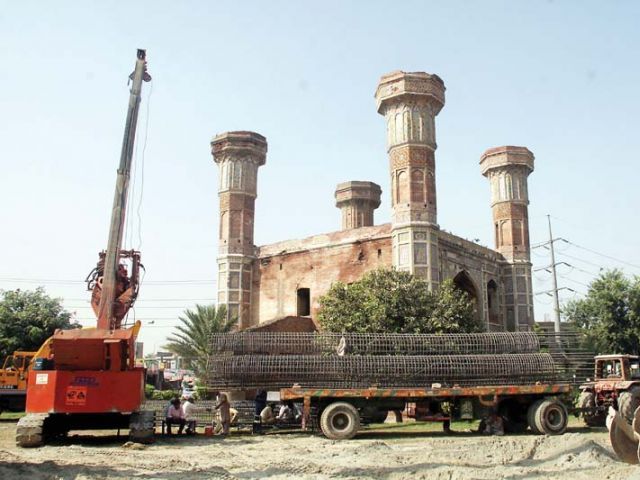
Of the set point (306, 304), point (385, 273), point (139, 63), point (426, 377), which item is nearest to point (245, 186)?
point (306, 304)

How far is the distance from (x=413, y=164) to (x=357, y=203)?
514 inches

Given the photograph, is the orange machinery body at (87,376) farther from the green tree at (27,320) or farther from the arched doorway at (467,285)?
the arched doorway at (467,285)

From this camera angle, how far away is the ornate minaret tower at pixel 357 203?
40.5 m

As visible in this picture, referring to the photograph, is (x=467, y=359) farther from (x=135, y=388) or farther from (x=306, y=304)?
(x=306, y=304)

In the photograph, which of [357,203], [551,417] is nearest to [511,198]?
[357,203]

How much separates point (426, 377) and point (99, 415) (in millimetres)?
7111

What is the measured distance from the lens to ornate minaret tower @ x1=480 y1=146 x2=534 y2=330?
34344 millimetres

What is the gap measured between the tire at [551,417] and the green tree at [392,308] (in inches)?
277

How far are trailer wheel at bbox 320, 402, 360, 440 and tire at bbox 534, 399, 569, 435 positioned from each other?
4076 millimetres

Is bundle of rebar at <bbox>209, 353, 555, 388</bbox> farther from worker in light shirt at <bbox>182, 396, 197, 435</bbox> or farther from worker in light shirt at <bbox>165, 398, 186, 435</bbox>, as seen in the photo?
worker in light shirt at <bbox>182, 396, 197, 435</bbox>

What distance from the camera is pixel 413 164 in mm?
27797

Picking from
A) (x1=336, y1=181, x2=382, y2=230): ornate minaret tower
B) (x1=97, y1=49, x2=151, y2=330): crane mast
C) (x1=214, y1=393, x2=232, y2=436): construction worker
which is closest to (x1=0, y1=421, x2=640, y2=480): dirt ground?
(x1=214, y1=393, x2=232, y2=436): construction worker

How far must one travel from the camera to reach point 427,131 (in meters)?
28.4

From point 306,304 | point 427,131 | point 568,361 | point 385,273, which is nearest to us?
point 568,361
